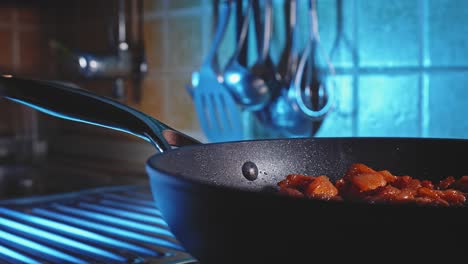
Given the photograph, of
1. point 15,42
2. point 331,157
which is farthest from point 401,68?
point 15,42

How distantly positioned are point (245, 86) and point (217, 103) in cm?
9

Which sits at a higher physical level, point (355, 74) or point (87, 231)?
point (355, 74)

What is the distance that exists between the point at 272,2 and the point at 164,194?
705mm

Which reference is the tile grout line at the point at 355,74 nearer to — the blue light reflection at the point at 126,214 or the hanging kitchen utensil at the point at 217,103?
the hanging kitchen utensil at the point at 217,103

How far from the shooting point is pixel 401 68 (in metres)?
0.93

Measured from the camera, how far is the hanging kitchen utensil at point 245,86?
0.99 m

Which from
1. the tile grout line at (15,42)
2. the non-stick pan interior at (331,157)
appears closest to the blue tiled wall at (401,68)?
the non-stick pan interior at (331,157)

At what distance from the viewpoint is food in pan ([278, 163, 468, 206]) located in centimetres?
47

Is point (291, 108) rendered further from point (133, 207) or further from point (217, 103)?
point (133, 207)

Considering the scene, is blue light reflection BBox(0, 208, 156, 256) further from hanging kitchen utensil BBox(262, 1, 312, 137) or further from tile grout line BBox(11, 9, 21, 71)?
tile grout line BBox(11, 9, 21, 71)

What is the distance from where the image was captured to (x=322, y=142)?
25.2 inches

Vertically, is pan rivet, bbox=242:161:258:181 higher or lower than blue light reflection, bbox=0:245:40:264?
higher

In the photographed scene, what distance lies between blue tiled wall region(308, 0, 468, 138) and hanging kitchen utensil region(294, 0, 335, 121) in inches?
1.6

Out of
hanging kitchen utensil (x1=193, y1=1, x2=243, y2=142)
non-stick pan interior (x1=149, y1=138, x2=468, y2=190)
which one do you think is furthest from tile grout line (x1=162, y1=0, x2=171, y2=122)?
non-stick pan interior (x1=149, y1=138, x2=468, y2=190)
